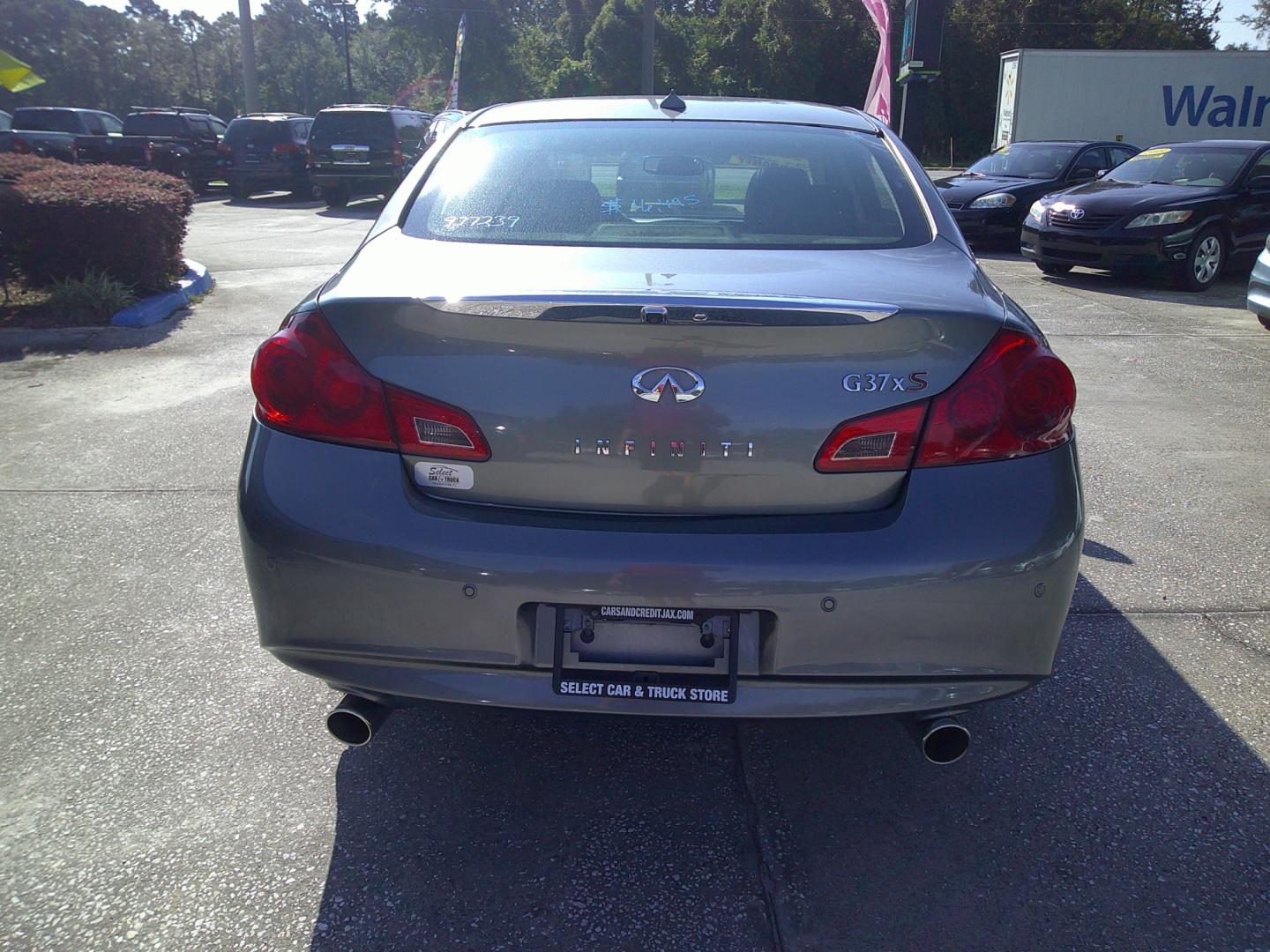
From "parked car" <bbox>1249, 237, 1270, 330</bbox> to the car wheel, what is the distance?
113 inches

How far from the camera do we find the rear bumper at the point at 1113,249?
10711 millimetres

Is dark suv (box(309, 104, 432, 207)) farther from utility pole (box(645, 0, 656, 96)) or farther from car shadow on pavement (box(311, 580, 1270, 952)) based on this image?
car shadow on pavement (box(311, 580, 1270, 952))

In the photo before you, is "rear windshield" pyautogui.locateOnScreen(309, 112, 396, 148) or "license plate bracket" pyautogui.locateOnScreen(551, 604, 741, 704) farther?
"rear windshield" pyautogui.locateOnScreen(309, 112, 396, 148)

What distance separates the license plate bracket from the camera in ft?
7.10

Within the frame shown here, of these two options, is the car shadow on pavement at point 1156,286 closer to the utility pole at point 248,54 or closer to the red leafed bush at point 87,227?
the red leafed bush at point 87,227

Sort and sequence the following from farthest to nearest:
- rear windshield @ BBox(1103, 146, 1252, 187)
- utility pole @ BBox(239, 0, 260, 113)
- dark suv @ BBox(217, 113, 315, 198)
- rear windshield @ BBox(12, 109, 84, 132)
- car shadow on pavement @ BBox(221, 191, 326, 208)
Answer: utility pole @ BBox(239, 0, 260, 113) < rear windshield @ BBox(12, 109, 84, 132) < dark suv @ BBox(217, 113, 315, 198) < car shadow on pavement @ BBox(221, 191, 326, 208) < rear windshield @ BBox(1103, 146, 1252, 187)

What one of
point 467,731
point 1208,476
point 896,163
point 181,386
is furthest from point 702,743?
point 181,386

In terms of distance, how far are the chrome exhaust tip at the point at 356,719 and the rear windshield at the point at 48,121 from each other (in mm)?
24250

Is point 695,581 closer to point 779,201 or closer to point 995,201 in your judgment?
point 779,201

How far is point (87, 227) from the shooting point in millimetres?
8297

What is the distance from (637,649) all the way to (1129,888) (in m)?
1.23

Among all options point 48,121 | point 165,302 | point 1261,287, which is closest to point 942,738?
point 1261,287

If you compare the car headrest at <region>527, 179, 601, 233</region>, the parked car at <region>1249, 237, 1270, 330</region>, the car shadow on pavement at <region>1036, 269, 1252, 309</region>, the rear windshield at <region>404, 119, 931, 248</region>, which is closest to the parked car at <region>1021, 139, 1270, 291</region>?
the car shadow on pavement at <region>1036, 269, 1252, 309</region>

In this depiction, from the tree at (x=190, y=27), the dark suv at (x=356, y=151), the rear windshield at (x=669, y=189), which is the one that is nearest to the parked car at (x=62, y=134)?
the dark suv at (x=356, y=151)
